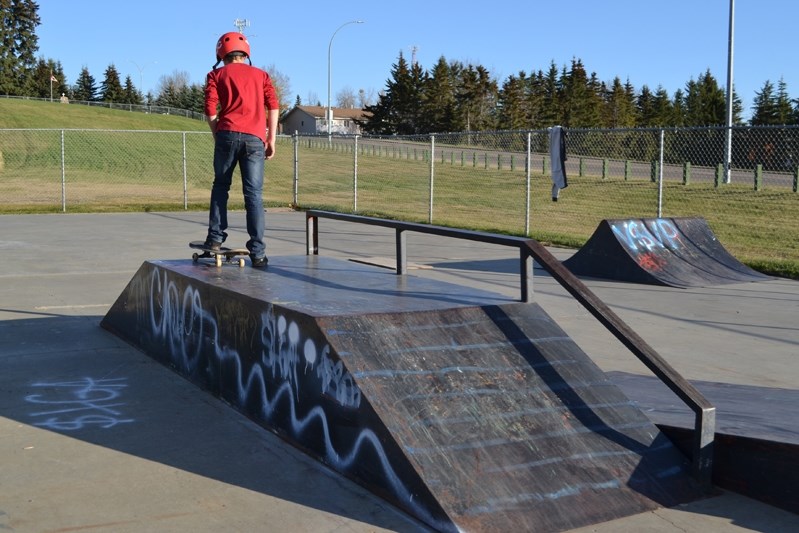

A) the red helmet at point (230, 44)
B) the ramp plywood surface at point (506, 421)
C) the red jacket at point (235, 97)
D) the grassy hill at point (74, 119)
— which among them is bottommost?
the ramp plywood surface at point (506, 421)

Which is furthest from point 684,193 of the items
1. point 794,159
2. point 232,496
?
point 232,496

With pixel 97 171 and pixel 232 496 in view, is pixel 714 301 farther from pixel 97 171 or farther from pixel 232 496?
pixel 97 171

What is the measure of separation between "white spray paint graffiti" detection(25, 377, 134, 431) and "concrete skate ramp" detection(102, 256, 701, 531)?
0.77m

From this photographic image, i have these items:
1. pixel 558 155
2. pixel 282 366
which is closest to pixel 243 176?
pixel 282 366

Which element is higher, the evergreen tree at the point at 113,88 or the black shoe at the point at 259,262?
the evergreen tree at the point at 113,88

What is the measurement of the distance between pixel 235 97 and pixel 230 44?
1.37 feet

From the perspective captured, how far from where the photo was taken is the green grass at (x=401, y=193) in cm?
2208

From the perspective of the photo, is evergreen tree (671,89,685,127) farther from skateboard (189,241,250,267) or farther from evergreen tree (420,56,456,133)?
skateboard (189,241,250,267)

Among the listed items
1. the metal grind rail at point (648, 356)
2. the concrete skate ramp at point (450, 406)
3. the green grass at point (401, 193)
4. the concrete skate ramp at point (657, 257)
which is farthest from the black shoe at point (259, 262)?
the green grass at point (401, 193)

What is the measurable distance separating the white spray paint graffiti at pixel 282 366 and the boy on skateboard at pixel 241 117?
97cm

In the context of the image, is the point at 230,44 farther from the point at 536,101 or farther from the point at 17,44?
the point at 17,44

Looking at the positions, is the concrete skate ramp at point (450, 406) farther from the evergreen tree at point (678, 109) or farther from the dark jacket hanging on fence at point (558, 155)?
the evergreen tree at point (678, 109)

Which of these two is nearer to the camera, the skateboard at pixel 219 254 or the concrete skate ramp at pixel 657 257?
the skateboard at pixel 219 254

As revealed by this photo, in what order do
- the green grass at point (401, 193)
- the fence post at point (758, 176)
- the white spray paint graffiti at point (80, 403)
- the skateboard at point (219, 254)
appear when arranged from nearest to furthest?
the white spray paint graffiti at point (80, 403) < the skateboard at point (219, 254) < the green grass at point (401, 193) < the fence post at point (758, 176)
